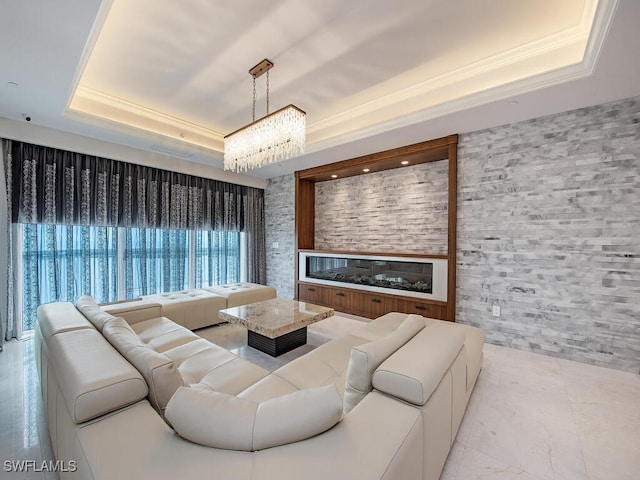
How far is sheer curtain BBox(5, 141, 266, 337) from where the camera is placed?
336 cm

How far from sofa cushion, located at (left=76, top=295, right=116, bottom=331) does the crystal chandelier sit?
6.25 feet

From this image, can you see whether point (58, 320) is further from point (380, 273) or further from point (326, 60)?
point (380, 273)

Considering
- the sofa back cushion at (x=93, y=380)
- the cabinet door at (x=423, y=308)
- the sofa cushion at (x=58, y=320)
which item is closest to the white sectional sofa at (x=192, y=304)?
the sofa cushion at (x=58, y=320)

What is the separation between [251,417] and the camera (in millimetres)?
912

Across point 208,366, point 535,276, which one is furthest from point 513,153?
point 208,366

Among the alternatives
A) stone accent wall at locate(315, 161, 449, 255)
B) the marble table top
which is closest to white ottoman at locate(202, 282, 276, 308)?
the marble table top

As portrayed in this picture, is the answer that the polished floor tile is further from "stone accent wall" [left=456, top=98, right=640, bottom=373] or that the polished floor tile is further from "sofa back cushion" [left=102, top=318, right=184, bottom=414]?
"sofa back cushion" [left=102, top=318, right=184, bottom=414]

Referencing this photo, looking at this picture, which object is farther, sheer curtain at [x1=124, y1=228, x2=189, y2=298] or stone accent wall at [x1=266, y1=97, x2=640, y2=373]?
sheer curtain at [x1=124, y1=228, x2=189, y2=298]

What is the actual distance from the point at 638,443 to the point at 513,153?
2.63 m

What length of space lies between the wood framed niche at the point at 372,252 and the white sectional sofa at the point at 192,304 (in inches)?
41.9

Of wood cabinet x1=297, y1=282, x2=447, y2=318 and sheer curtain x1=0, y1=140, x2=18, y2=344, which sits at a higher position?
sheer curtain x1=0, y1=140, x2=18, y2=344

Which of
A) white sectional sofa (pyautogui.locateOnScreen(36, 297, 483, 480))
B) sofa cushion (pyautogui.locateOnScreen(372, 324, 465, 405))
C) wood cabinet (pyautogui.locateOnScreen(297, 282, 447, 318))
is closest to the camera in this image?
white sectional sofa (pyautogui.locateOnScreen(36, 297, 483, 480))

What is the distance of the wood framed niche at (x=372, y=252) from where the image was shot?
3434 millimetres

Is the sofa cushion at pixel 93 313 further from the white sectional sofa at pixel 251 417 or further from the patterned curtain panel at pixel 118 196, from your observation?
the patterned curtain panel at pixel 118 196
